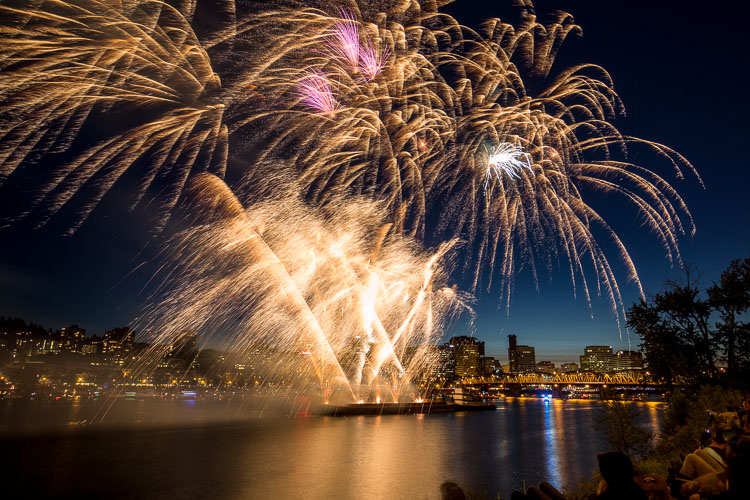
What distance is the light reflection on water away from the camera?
19.2 metres

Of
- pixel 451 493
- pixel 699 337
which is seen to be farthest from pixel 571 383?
pixel 451 493

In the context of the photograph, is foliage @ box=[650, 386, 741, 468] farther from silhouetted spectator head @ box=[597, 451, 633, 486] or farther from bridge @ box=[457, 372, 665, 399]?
bridge @ box=[457, 372, 665, 399]

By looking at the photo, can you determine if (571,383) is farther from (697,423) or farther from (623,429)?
(697,423)

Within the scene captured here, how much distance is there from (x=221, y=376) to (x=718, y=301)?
207120mm

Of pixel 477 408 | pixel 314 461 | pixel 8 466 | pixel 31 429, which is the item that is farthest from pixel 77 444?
pixel 477 408

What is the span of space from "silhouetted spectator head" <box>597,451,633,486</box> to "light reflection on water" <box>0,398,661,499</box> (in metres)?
14.6

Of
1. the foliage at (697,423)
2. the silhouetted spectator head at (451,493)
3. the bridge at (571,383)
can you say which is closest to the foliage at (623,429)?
the foliage at (697,423)

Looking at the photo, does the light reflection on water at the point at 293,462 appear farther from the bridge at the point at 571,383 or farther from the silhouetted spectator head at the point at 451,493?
the bridge at the point at 571,383

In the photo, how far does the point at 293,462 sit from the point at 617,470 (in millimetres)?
25989

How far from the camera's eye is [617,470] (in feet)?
10.8

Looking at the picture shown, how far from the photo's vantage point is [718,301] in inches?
786

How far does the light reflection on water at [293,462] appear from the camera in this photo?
63.2 ft

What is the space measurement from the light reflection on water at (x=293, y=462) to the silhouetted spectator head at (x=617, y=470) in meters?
14.6

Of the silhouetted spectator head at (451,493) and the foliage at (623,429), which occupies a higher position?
the foliage at (623,429)
